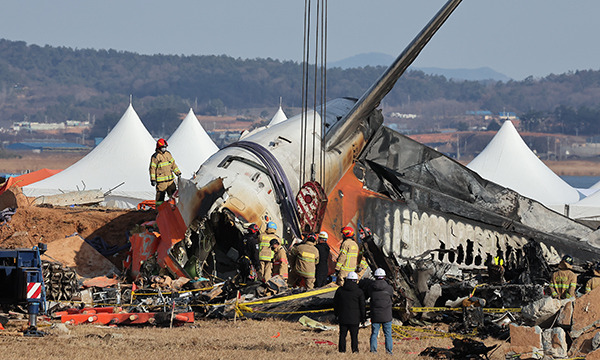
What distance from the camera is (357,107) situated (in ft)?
77.2

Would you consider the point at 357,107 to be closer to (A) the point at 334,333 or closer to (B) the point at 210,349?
(A) the point at 334,333

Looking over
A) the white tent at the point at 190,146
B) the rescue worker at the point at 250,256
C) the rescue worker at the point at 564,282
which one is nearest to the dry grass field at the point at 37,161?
the white tent at the point at 190,146

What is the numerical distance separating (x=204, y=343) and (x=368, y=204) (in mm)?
9394

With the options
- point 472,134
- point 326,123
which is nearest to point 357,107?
point 326,123

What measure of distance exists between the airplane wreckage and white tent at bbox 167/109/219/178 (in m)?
15.9

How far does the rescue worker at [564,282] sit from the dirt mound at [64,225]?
1062 cm

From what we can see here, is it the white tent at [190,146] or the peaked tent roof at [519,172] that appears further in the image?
the white tent at [190,146]

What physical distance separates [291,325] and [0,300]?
194 inches

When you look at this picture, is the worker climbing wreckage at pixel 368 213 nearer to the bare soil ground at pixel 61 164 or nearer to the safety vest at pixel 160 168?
the safety vest at pixel 160 168

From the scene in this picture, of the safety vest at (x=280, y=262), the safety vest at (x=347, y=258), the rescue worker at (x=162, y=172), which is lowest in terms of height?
the safety vest at (x=280, y=262)

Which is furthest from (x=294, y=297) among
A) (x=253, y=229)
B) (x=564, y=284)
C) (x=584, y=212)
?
(x=584, y=212)

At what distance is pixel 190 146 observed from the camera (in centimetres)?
4466

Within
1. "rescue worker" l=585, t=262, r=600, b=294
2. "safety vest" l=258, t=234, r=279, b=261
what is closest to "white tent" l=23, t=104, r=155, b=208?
"safety vest" l=258, t=234, r=279, b=261

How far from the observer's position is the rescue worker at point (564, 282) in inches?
756
